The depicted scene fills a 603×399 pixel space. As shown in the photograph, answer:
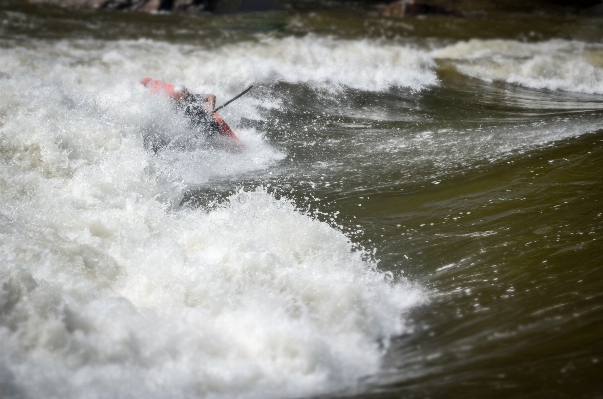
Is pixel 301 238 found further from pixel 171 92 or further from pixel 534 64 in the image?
pixel 534 64

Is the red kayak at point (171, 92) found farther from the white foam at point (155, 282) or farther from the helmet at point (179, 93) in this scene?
the white foam at point (155, 282)

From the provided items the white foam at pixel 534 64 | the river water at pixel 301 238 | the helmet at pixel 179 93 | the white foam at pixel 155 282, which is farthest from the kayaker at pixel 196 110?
the white foam at pixel 534 64

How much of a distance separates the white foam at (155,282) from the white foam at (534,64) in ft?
14.9

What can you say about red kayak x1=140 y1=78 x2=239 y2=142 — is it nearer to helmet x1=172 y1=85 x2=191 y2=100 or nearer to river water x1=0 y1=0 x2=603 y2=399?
helmet x1=172 y1=85 x2=191 y2=100

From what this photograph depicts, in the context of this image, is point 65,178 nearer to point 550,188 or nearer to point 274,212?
point 274,212

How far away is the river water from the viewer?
2.60 metres

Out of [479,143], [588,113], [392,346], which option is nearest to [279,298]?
[392,346]

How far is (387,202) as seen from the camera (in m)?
4.29

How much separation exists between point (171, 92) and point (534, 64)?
17.8 ft

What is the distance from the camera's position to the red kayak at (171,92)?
18.0ft

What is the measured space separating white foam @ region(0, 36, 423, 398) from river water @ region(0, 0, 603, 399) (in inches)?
0.5

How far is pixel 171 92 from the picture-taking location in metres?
5.72

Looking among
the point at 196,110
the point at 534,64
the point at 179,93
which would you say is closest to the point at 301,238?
the point at 196,110

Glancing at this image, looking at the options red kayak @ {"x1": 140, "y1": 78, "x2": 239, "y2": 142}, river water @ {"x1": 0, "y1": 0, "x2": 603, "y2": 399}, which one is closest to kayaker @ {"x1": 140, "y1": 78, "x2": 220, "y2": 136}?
red kayak @ {"x1": 140, "y1": 78, "x2": 239, "y2": 142}
